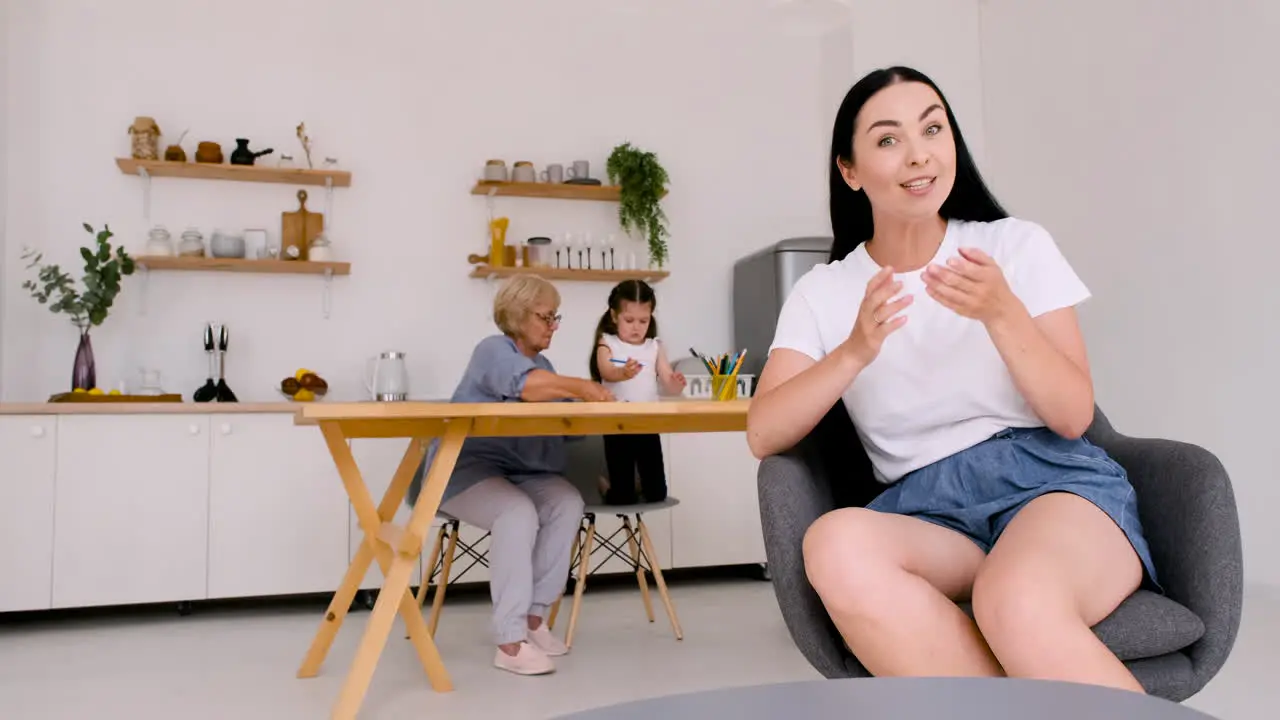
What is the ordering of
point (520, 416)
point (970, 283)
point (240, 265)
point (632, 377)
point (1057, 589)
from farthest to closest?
point (240, 265) < point (632, 377) < point (520, 416) < point (970, 283) < point (1057, 589)

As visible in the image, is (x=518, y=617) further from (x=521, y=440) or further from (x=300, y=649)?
(x=300, y=649)

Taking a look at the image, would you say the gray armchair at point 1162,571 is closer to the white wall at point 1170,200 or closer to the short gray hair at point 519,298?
the short gray hair at point 519,298

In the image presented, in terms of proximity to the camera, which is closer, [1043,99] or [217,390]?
[217,390]

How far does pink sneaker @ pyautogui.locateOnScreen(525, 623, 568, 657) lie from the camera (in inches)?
112

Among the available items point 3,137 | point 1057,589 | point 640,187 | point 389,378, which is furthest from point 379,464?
point 1057,589

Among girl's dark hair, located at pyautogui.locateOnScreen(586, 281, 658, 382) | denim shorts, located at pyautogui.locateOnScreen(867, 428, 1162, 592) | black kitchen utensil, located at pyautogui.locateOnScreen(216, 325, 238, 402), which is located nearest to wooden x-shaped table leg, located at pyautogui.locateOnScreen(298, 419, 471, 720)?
girl's dark hair, located at pyautogui.locateOnScreen(586, 281, 658, 382)

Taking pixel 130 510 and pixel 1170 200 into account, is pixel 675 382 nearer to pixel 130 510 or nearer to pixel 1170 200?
pixel 130 510

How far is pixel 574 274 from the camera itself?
450cm

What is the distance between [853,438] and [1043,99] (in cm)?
371

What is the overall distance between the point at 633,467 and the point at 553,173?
5.95 ft

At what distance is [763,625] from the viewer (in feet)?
10.7

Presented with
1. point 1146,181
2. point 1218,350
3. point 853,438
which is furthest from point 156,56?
point 1218,350

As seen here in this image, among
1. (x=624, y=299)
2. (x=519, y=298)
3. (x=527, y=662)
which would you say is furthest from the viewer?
(x=624, y=299)

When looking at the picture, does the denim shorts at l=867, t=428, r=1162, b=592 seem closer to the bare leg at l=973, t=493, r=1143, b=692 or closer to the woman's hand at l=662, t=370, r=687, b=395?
the bare leg at l=973, t=493, r=1143, b=692
